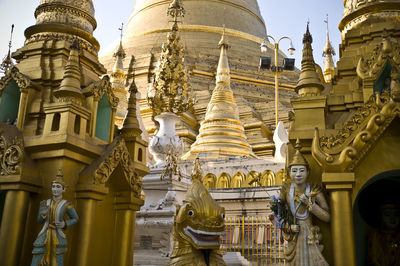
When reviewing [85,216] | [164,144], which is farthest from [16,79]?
[164,144]

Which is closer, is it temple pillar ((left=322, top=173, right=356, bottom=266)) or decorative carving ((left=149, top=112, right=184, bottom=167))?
temple pillar ((left=322, top=173, right=356, bottom=266))

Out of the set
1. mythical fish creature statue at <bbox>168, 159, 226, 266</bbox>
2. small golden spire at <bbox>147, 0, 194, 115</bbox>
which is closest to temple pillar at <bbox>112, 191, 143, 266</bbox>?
mythical fish creature statue at <bbox>168, 159, 226, 266</bbox>

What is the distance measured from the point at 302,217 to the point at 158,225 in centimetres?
396

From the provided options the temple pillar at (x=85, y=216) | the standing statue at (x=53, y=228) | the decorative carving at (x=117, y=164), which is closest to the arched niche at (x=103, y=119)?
the decorative carving at (x=117, y=164)

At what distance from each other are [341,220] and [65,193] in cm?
307

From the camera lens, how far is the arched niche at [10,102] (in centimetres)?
626

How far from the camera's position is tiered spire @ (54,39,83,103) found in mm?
5547

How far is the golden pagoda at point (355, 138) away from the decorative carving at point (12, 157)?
318 cm

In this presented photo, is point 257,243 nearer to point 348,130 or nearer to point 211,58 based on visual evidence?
point 348,130

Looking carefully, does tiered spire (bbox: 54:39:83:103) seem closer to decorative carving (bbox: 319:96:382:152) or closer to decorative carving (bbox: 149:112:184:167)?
decorative carving (bbox: 319:96:382:152)

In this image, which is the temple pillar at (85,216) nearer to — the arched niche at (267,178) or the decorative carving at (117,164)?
the decorative carving at (117,164)

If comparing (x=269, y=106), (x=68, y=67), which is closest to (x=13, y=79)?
(x=68, y=67)

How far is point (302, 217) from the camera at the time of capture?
4527 millimetres

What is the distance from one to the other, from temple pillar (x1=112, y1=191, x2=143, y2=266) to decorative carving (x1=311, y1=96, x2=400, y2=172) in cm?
260
